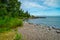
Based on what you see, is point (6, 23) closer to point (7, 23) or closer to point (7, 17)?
point (7, 23)

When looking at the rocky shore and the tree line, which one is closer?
the rocky shore

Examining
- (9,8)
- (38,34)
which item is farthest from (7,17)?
(9,8)

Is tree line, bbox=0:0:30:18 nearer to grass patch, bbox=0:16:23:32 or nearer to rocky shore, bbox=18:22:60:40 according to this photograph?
grass patch, bbox=0:16:23:32

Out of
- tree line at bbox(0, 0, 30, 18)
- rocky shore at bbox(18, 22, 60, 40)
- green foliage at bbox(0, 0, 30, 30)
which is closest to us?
rocky shore at bbox(18, 22, 60, 40)

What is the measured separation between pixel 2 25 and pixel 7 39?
331 inches

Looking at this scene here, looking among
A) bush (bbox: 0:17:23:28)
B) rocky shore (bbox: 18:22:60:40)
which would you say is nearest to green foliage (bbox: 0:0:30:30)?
bush (bbox: 0:17:23:28)

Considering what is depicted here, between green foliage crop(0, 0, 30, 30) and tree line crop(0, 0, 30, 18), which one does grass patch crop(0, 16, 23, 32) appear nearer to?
green foliage crop(0, 0, 30, 30)

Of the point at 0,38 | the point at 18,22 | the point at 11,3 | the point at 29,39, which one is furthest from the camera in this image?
the point at 11,3

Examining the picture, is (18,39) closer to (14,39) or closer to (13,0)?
(14,39)

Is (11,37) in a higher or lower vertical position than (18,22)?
higher

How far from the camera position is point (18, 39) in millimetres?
12914

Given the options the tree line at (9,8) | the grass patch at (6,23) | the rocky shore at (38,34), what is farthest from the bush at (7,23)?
the tree line at (9,8)

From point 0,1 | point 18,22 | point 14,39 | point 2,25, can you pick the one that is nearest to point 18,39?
point 14,39

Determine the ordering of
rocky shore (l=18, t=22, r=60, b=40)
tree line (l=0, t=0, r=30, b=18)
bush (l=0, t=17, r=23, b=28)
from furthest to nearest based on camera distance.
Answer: tree line (l=0, t=0, r=30, b=18), bush (l=0, t=17, r=23, b=28), rocky shore (l=18, t=22, r=60, b=40)
